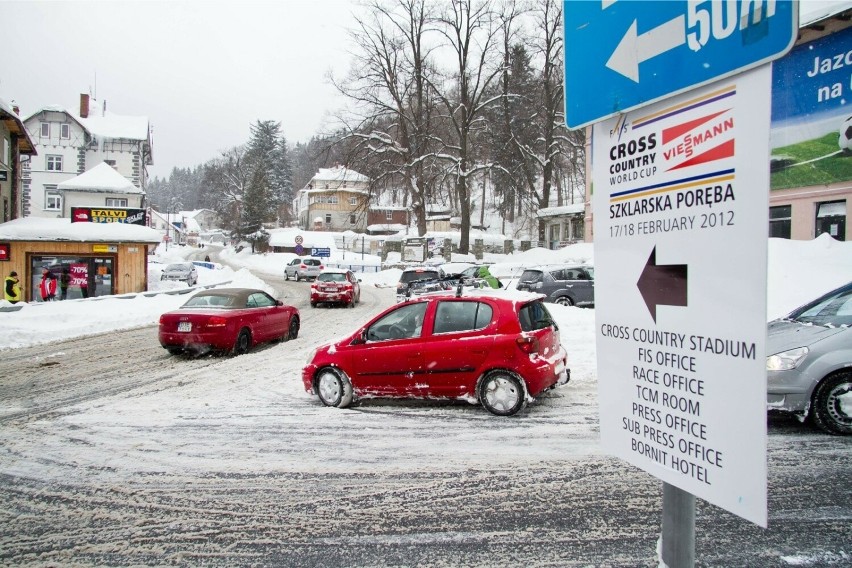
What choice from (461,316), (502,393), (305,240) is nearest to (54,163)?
(305,240)

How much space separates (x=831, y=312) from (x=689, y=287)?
6458mm

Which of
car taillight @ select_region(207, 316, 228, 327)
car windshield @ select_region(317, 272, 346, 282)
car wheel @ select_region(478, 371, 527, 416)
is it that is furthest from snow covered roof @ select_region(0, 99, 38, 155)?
car wheel @ select_region(478, 371, 527, 416)

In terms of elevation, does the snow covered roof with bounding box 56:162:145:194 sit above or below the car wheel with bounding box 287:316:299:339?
above

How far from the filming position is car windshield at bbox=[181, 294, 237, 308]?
1282cm

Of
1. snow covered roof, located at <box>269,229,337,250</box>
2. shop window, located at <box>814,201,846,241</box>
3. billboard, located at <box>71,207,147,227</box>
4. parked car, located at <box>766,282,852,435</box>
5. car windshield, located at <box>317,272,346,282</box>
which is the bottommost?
parked car, located at <box>766,282,852,435</box>

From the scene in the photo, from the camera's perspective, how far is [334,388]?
7855 mm

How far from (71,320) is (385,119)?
111 feet

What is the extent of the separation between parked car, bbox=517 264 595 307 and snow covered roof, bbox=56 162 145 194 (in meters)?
38.3

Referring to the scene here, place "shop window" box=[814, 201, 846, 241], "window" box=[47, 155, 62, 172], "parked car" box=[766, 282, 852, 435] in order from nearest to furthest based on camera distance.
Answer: "parked car" box=[766, 282, 852, 435] → "shop window" box=[814, 201, 846, 241] → "window" box=[47, 155, 62, 172]

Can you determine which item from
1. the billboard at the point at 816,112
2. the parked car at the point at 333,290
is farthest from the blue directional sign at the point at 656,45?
the parked car at the point at 333,290

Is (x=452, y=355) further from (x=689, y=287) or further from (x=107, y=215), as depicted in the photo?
(x=107, y=215)

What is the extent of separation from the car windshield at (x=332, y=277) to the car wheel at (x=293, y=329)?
8599 millimetres

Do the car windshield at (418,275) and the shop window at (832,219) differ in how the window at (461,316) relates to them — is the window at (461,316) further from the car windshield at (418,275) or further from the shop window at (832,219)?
the shop window at (832,219)

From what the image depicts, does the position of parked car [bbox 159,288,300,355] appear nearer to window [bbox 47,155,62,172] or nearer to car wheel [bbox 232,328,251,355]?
car wheel [bbox 232,328,251,355]
